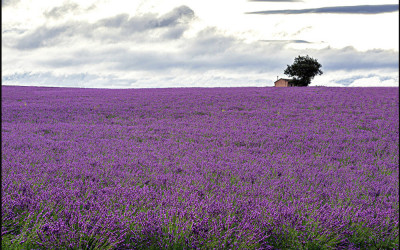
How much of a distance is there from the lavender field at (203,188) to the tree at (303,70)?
41380mm

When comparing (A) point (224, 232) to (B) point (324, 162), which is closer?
(A) point (224, 232)

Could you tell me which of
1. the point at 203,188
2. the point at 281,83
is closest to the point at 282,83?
the point at 281,83

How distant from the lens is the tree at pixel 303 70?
164ft

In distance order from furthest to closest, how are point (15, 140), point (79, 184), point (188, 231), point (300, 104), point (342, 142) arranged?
point (300, 104) < point (342, 142) < point (15, 140) < point (79, 184) < point (188, 231)

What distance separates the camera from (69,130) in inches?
358

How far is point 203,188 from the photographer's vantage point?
402 centimetres

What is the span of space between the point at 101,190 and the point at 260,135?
638cm

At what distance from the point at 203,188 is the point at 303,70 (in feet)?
164

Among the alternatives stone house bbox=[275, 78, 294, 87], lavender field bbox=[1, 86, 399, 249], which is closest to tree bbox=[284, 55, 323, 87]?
stone house bbox=[275, 78, 294, 87]

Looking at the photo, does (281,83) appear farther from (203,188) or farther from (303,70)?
(203,188)

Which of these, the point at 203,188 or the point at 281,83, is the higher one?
the point at 281,83

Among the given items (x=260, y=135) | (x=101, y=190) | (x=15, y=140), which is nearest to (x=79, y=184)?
(x=101, y=190)

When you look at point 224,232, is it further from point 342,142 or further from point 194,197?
point 342,142

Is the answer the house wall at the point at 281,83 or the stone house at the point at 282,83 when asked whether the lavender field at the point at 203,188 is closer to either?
the stone house at the point at 282,83
